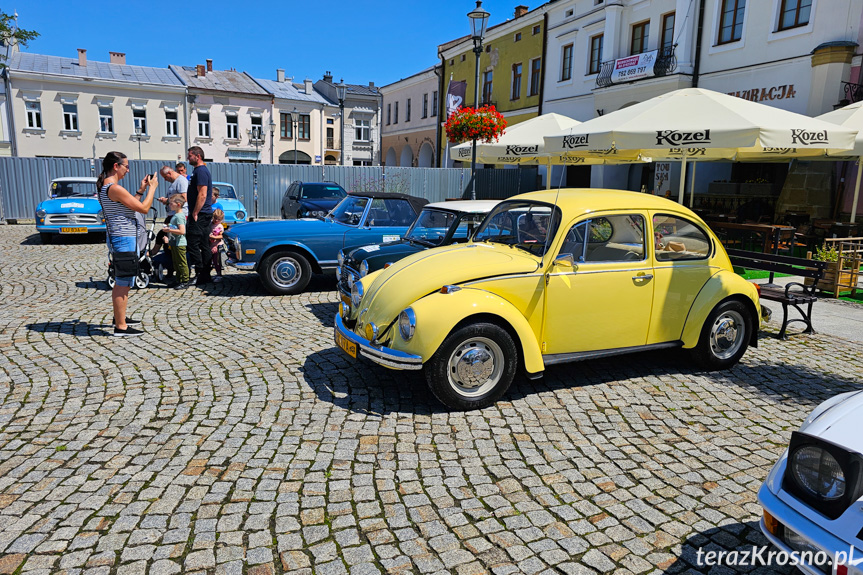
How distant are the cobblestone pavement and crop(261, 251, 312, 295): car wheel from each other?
229 cm

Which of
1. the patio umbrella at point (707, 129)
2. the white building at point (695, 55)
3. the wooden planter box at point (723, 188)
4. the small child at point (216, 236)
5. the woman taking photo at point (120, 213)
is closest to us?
the woman taking photo at point (120, 213)

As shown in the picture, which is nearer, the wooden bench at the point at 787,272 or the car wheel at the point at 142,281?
the wooden bench at the point at 787,272

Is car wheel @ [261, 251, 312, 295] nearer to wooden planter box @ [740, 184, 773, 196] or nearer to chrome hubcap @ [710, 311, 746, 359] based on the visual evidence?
chrome hubcap @ [710, 311, 746, 359]

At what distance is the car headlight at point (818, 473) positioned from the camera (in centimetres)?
232

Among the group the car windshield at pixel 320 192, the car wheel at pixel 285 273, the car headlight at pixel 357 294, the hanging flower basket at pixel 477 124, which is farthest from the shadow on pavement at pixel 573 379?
the car windshield at pixel 320 192

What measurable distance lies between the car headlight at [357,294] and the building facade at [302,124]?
44.2m

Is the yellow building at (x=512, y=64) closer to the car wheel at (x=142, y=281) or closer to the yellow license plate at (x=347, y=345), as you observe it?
the car wheel at (x=142, y=281)

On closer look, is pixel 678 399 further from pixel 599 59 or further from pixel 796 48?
pixel 599 59

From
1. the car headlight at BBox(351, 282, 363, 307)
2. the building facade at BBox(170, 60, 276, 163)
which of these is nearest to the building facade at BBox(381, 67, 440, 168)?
the building facade at BBox(170, 60, 276, 163)

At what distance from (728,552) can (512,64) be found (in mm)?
31329

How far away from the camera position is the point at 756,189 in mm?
18422

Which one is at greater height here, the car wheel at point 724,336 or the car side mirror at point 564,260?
the car side mirror at point 564,260

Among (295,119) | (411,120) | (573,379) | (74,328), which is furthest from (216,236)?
(295,119)

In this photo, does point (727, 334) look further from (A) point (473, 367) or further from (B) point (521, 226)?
(A) point (473, 367)
